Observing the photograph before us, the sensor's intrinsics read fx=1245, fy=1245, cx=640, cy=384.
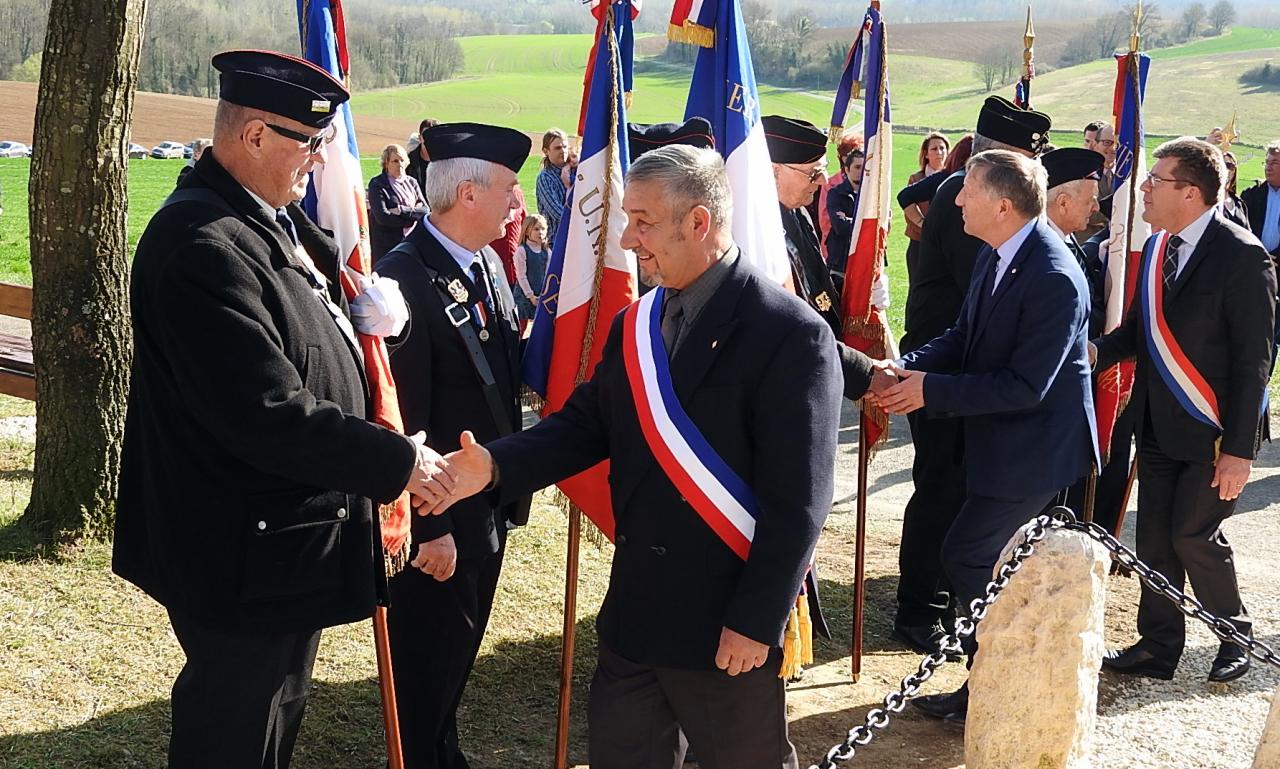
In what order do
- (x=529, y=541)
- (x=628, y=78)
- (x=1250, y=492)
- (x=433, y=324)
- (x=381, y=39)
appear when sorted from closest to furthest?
1. (x=433, y=324)
2. (x=628, y=78)
3. (x=529, y=541)
4. (x=1250, y=492)
5. (x=381, y=39)

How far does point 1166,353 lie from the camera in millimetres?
5504

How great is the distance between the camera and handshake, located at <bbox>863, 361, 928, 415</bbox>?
4.70m

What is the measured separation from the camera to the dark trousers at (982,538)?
4.77 meters

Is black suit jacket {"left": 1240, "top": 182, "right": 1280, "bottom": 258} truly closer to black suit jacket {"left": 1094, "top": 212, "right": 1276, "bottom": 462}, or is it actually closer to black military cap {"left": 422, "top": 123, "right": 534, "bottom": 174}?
black suit jacket {"left": 1094, "top": 212, "right": 1276, "bottom": 462}

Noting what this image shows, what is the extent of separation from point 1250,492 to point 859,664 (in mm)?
4716

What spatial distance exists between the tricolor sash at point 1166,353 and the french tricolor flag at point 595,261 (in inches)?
97.1

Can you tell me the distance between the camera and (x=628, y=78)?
500 centimetres

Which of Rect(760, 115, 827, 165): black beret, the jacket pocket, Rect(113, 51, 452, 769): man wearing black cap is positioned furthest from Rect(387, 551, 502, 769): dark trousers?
Rect(760, 115, 827, 165): black beret

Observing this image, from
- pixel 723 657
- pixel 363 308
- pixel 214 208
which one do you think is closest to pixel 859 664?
pixel 723 657

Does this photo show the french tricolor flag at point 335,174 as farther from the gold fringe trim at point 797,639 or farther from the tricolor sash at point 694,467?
the gold fringe trim at point 797,639

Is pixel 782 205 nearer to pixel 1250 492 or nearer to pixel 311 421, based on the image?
pixel 311 421

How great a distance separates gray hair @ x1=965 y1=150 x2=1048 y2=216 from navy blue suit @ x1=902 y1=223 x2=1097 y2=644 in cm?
10

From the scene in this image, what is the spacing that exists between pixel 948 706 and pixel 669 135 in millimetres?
2633

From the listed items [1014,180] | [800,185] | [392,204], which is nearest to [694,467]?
[1014,180]
